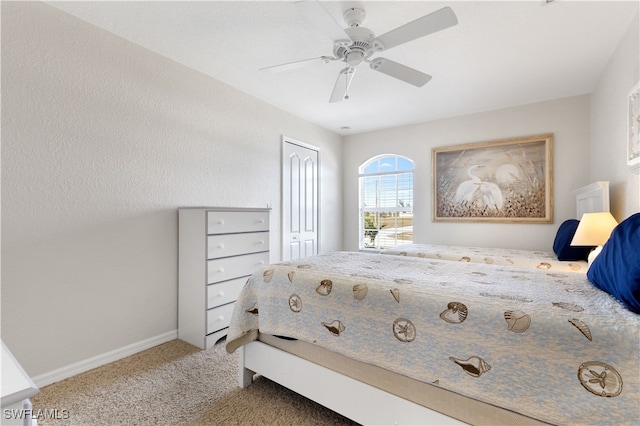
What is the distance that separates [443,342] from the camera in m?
1.12

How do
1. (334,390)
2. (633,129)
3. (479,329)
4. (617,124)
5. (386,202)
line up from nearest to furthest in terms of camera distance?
(479,329)
(334,390)
(633,129)
(617,124)
(386,202)

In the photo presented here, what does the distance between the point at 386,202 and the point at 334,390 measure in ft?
11.7

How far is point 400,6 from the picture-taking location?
185cm

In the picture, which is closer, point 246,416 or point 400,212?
point 246,416

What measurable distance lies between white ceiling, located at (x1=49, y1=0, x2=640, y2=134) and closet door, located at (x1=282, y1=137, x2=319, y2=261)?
0.81 m

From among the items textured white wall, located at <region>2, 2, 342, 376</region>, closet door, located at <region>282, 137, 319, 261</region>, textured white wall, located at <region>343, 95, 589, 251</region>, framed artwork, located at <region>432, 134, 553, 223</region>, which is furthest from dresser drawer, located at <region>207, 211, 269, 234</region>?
framed artwork, located at <region>432, 134, 553, 223</region>

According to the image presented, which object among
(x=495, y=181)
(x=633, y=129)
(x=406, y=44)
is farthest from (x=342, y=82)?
(x=495, y=181)

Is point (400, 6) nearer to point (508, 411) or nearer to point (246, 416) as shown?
point (508, 411)

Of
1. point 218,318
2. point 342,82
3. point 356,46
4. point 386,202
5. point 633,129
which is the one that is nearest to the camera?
point 356,46

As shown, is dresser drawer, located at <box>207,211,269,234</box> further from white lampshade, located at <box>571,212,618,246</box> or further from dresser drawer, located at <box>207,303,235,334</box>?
white lampshade, located at <box>571,212,618,246</box>

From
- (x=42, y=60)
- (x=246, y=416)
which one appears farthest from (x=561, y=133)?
(x=42, y=60)

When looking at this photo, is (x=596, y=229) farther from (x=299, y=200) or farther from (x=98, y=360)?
(x=98, y=360)

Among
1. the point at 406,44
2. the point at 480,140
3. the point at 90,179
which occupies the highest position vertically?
the point at 406,44

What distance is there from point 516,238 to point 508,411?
3193mm
